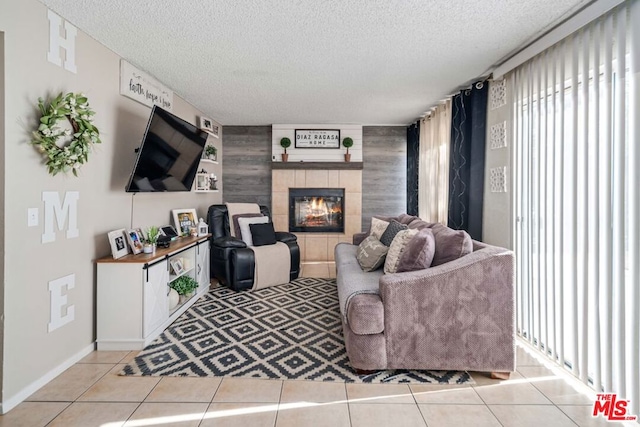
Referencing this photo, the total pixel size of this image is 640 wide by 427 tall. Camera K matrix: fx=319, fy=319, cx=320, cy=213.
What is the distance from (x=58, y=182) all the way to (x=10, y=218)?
1.33 feet

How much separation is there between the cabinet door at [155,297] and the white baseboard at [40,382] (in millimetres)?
416

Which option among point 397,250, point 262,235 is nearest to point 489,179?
point 397,250

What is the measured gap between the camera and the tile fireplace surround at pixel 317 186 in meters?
5.50

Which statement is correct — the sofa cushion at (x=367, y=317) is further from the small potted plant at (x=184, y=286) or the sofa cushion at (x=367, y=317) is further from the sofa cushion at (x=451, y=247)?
the small potted plant at (x=184, y=286)

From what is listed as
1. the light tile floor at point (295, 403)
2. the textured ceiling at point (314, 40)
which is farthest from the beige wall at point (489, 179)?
the light tile floor at point (295, 403)

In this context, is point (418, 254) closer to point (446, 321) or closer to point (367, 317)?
point (446, 321)

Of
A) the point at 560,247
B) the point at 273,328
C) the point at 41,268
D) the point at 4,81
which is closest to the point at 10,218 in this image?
the point at 41,268

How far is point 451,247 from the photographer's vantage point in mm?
2330

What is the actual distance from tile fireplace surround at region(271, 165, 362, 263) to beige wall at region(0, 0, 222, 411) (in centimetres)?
289

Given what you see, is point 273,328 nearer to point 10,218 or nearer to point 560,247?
point 10,218

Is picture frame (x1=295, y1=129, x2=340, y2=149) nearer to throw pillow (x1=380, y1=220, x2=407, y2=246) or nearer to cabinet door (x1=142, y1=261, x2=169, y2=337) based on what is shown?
throw pillow (x1=380, y1=220, x2=407, y2=246)

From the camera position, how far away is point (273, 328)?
9.44 ft

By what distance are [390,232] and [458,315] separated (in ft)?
4.04

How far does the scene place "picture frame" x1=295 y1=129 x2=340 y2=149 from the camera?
18.0 feet
